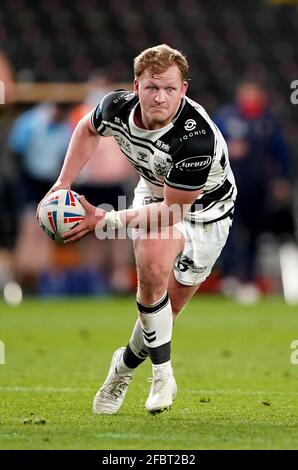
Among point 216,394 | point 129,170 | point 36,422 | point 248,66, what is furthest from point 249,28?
point 36,422

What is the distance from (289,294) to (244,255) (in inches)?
31.2

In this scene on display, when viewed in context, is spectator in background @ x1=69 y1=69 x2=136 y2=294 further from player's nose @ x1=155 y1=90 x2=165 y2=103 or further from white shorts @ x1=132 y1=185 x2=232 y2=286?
player's nose @ x1=155 y1=90 x2=165 y2=103

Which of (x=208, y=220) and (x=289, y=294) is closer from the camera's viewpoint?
(x=208, y=220)

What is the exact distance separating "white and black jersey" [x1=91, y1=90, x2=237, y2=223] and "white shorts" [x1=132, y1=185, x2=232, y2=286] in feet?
0.17

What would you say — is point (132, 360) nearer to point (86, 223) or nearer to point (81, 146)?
point (86, 223)

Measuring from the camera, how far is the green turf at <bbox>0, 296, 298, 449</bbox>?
19.2ft

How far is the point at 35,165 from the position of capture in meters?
15.8

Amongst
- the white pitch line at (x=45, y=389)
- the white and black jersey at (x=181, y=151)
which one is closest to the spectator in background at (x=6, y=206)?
the white pitch line at (x=45, y=389)

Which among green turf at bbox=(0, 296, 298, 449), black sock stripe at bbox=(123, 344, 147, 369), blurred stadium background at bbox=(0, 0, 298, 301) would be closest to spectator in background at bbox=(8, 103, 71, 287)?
blurred stadium background at bbox=(0, 0, 298, 301)

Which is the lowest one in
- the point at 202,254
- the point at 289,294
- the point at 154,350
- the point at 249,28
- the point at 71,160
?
the point at 289,294

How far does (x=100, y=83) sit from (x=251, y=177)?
7.68ft

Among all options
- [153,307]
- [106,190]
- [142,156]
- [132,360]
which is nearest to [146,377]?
[132,360]

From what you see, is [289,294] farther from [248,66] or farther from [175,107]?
[175,107]

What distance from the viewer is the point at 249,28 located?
76.1ft
